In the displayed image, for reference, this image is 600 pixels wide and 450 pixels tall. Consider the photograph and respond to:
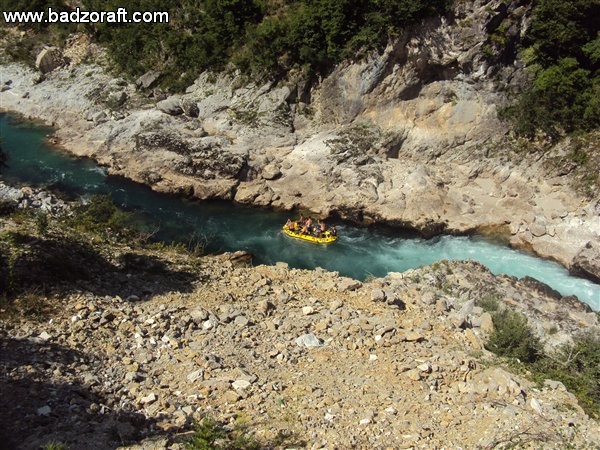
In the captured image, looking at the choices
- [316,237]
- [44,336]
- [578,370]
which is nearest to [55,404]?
[44,336]

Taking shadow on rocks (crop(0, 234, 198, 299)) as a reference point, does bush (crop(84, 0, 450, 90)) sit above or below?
above

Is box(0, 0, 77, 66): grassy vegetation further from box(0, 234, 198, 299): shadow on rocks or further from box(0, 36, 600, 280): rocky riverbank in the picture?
box(0, 234, 198, 299): shadow on rocks

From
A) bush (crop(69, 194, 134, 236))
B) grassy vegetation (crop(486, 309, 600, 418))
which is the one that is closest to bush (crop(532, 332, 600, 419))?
grassy vegetation (crop(486, 309, 600, 418))

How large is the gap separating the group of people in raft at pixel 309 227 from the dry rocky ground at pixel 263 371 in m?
9.75

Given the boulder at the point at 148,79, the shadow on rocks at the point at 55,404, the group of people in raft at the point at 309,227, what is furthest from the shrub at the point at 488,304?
the boulder at the point at 148,79

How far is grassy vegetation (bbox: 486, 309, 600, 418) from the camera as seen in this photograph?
11.0 meters

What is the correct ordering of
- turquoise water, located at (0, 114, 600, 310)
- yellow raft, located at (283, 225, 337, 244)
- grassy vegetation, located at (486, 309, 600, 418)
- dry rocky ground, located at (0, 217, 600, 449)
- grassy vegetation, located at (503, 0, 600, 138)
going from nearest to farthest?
dry rocky ground, located at (0, 217, 600, 449) < grassy vegetation, located at (486, 309, 600, 418) < turquoise water, located at (0, 114, 600, 310) < yellow raft, located at (283, 225, 337, 244) < grassy vegetation, located at (503, 0, 600, 138)

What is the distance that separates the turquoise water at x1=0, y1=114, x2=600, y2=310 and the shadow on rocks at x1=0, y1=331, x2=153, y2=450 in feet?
44.7

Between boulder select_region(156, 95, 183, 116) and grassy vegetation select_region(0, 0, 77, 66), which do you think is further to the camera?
grassy vegetation select_region(0, 0, 77, 66)

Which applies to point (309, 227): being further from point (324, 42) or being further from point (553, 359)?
point (553, 359)

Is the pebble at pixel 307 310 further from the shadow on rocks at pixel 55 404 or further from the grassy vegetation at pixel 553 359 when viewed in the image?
the shadow on rocks at pixel 55 404

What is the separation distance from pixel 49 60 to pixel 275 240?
77.7 ft

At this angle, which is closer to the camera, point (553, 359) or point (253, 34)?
point (553, 359)

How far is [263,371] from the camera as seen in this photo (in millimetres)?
10391
